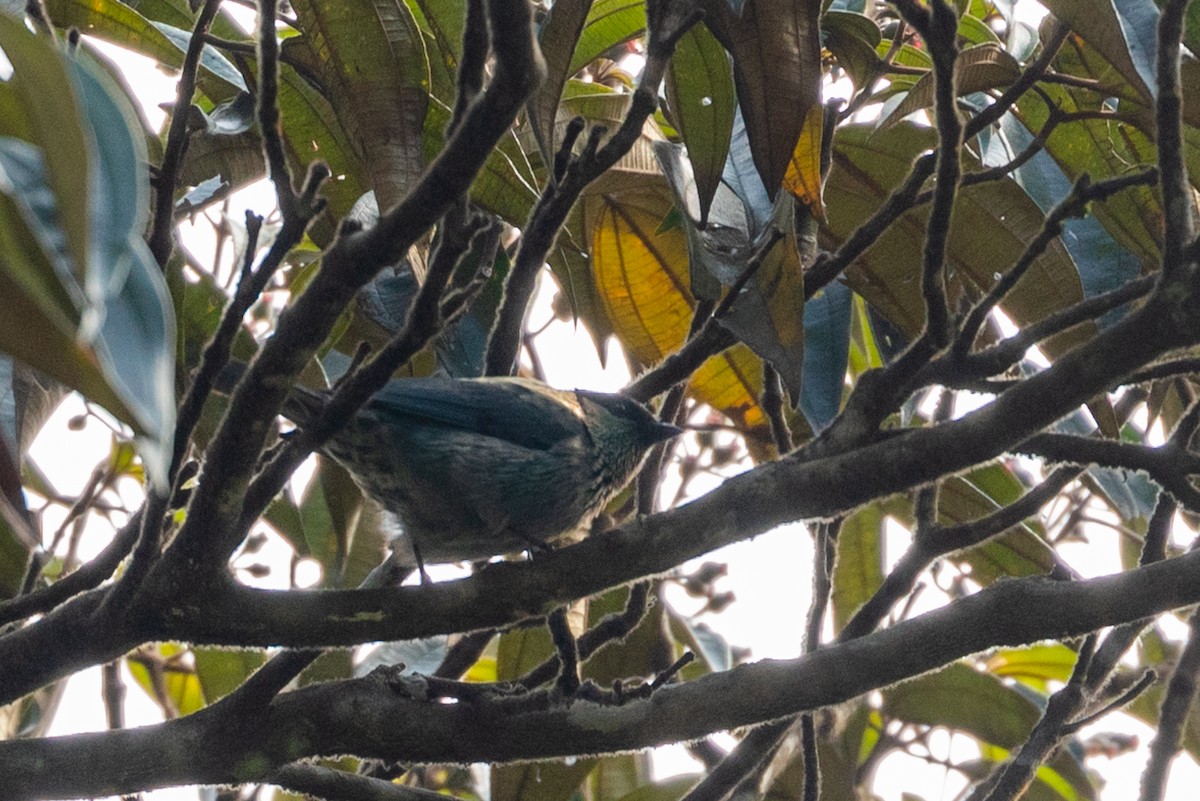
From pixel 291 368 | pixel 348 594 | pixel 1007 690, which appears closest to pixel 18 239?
pixel 291 368

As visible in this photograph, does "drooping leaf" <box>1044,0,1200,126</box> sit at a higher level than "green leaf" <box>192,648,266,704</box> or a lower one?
higher

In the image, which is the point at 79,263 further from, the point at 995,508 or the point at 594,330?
the point at 995,508

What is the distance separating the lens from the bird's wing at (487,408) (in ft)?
10.3

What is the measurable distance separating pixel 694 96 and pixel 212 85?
1.42 metres

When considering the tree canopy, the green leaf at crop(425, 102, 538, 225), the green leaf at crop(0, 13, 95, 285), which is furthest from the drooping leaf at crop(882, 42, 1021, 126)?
the green leaf at crop(0, 13, 95, 285)

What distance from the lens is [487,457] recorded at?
3.17 meters

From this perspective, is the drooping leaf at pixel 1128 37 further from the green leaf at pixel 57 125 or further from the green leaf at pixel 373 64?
the green leaf at pixel 57 125

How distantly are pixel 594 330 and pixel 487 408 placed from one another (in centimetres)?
37

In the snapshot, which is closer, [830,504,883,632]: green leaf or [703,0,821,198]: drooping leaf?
[703,0,821,198]: drooping leaf

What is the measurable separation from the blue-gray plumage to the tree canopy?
0.34ft

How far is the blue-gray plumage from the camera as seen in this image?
3006mm

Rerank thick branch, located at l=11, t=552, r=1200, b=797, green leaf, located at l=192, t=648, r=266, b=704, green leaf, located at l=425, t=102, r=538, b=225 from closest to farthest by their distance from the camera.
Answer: thick branch, located at l=11, t=552, r=1200, b=797 < green leaf, located at l=425, t=102, r=538, b=225 < green leaf, located at l=192, t=648, r=266, b=704

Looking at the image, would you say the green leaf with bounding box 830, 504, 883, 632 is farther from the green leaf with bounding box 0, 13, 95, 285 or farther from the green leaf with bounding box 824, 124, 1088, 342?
the green leaf with bounding box 0, 13, 95, 285

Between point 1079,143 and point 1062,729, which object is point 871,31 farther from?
point 1062,729
